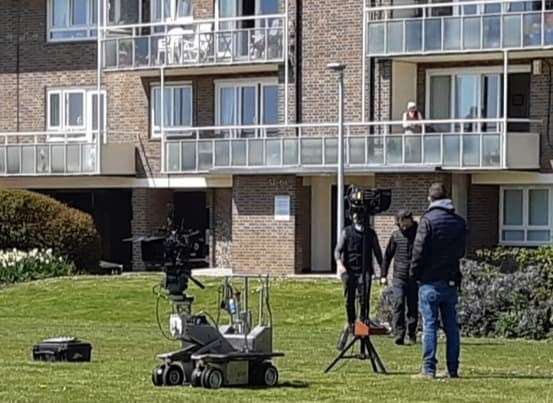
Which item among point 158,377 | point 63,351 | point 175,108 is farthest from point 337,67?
point 158,377

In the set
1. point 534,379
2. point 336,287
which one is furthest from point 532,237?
point 534,379

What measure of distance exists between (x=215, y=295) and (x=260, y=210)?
10115mm

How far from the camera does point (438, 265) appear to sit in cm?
1764

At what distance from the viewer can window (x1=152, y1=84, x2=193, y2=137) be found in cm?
4747

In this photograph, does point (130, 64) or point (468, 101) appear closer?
point (468, 101)

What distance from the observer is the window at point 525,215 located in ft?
140

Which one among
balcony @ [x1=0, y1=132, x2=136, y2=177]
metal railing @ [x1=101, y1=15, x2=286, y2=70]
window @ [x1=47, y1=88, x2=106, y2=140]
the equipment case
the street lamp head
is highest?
metal railing @ [x1=101, y1=15, x2=286, y2=70]

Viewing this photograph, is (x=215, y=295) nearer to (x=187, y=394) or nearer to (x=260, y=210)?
(x=260, y=210)

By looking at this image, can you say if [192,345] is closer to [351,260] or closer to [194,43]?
[351,260]

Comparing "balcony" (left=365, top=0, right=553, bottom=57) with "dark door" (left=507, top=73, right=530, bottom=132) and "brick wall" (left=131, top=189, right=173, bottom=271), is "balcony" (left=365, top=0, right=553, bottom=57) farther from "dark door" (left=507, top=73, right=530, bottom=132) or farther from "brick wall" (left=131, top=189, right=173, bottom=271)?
"brick wall" (left=131, top=189, right=173, bottom=271)

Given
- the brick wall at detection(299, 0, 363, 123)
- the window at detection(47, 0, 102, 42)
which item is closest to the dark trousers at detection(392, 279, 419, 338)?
the brick wall at detection(299, 0, 363, 123)

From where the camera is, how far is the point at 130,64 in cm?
4675

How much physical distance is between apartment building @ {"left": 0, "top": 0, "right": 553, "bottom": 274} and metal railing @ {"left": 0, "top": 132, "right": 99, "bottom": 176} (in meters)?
0.05

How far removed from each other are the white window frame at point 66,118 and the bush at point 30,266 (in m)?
8.32
